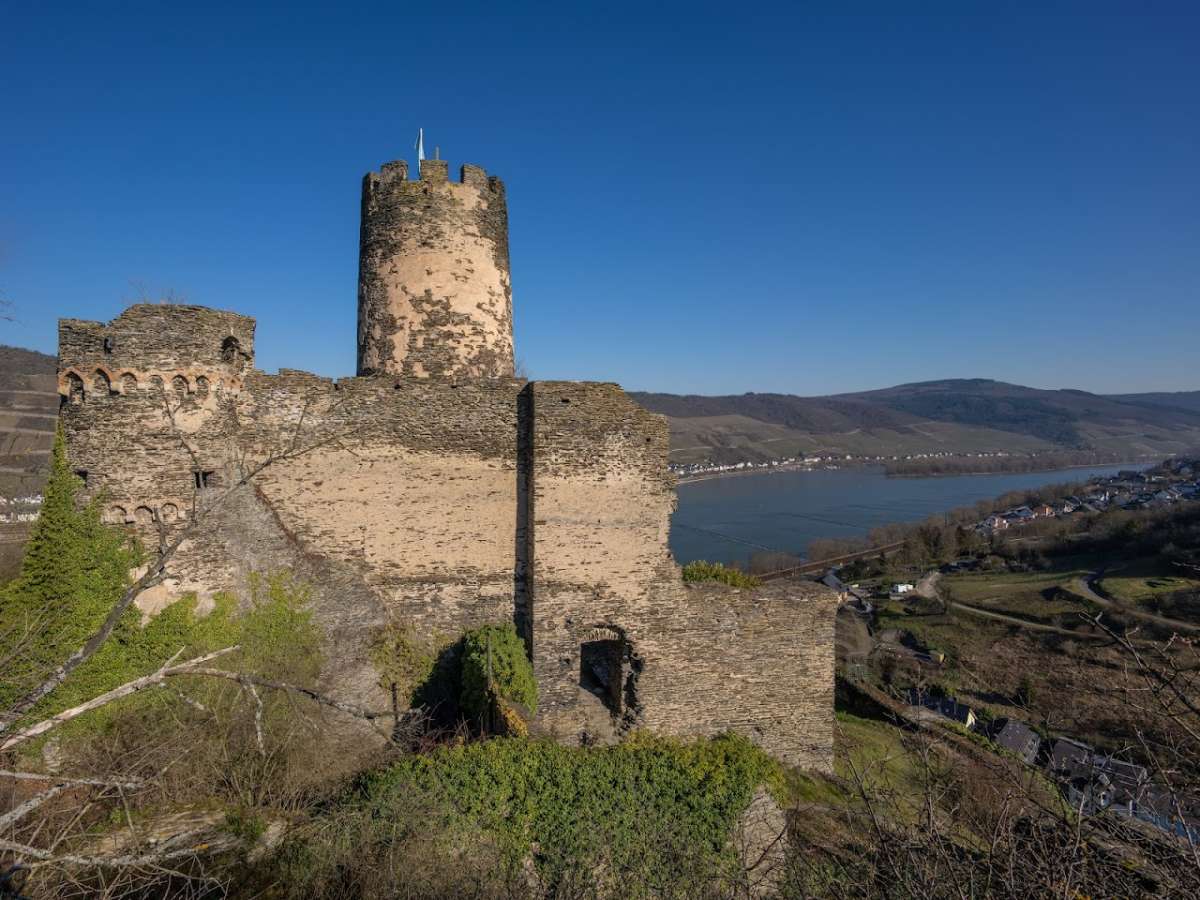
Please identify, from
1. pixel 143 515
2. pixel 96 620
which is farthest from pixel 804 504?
pixel 96 620

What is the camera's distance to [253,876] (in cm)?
666

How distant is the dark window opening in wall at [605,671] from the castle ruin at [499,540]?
0.09 meters

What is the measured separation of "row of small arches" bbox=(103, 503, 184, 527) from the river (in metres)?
52.2

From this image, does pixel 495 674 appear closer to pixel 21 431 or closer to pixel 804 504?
pixel 21 431

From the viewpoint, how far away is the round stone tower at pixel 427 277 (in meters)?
12.9

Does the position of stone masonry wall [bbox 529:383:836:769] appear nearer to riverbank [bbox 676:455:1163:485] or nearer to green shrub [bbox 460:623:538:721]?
green shrub [bbox 460:623:538:721]

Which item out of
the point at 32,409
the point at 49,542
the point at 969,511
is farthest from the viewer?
the point at 969,511

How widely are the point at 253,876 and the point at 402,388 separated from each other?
7.25m

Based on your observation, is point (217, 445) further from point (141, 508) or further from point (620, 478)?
point (620, 478)

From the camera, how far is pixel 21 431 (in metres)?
38.0

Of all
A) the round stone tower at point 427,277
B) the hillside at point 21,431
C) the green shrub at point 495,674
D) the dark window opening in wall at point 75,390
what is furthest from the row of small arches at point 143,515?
the hillside at point 21,431

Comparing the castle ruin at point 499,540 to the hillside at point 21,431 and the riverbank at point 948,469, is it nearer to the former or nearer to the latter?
the hillside at point 21,431

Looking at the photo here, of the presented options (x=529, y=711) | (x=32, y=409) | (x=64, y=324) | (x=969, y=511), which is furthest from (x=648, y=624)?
(x=969, y=511)

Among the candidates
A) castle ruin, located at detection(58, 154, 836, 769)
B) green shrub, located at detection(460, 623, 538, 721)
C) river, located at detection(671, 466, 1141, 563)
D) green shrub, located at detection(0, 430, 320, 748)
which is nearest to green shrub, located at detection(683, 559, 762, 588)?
castle ruin, located at detection(58, 154, 836, 769)
